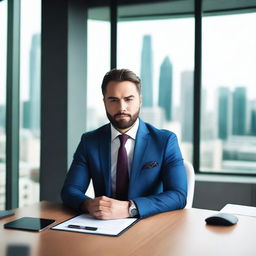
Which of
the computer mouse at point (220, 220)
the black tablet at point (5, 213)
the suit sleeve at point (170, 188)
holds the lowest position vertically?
the black tablet at point (5, 213)

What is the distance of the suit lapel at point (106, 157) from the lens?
6.36 feet

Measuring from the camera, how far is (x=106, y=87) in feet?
6.51

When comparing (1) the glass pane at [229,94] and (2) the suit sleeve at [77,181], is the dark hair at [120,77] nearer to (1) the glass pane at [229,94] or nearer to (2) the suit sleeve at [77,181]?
(2) the suit sleeve at [77,181]

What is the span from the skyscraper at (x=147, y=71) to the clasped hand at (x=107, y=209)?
88.3 inches

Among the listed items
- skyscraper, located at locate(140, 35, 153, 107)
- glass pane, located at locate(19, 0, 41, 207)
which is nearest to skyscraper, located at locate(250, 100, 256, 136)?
skyscraper, located at locate(140, 35, 153, 107)

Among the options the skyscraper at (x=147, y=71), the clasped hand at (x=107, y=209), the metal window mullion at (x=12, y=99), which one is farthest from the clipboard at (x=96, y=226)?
the metal window mullion at (x=12, y=99)

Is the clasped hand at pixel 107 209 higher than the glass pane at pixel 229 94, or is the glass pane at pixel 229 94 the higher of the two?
the glass pane at pixel 229 94

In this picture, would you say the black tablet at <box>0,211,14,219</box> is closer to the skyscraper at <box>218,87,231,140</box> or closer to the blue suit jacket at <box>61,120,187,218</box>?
the blue suit jacket at <box>61,120,187,218</box>

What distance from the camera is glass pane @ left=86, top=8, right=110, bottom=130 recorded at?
386 centimetres

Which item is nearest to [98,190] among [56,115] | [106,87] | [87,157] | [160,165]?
[87,157]

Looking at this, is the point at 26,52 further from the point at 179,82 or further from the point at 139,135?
the point at 139,135

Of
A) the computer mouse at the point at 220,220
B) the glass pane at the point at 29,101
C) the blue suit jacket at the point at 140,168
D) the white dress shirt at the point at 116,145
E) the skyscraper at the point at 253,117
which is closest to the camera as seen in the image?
the computer mouse at the point at 220,220

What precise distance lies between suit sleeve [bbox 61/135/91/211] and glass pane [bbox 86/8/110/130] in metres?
1.83

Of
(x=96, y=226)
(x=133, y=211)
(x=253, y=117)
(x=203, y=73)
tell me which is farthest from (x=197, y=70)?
(x=96, y=226)
